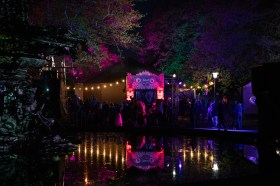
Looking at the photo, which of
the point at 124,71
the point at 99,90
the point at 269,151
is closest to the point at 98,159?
the point at 269,151

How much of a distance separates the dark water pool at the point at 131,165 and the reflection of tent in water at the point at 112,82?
65.3 feet

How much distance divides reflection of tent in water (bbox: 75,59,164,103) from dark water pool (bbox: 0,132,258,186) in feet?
65.3

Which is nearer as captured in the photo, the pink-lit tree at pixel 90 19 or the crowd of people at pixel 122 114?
the crowd of people at pixel 122 114

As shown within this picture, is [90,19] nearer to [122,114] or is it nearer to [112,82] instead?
[122,114]

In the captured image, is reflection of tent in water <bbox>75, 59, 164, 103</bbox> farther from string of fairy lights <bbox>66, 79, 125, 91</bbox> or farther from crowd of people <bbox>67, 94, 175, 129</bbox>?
crowd of people <bbox>67, 94, 175, 129</bbox>

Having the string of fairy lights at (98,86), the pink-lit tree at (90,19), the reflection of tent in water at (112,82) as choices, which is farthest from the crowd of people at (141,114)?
the string of fairy lights at (98,86)

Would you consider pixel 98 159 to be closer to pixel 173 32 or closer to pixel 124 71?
pixel 124 71

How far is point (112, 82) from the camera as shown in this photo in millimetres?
32250

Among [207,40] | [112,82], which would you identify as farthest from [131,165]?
[112,82]

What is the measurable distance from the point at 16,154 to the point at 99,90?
82.7 ft

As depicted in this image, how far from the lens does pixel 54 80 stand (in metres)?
14.9

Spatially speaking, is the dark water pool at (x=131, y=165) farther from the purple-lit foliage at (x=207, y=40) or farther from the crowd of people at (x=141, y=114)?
the purple-lit foliage at (x=207, y=40)

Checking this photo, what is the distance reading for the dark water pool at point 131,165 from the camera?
22.6ft

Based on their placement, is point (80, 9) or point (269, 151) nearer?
point (269, 151)
